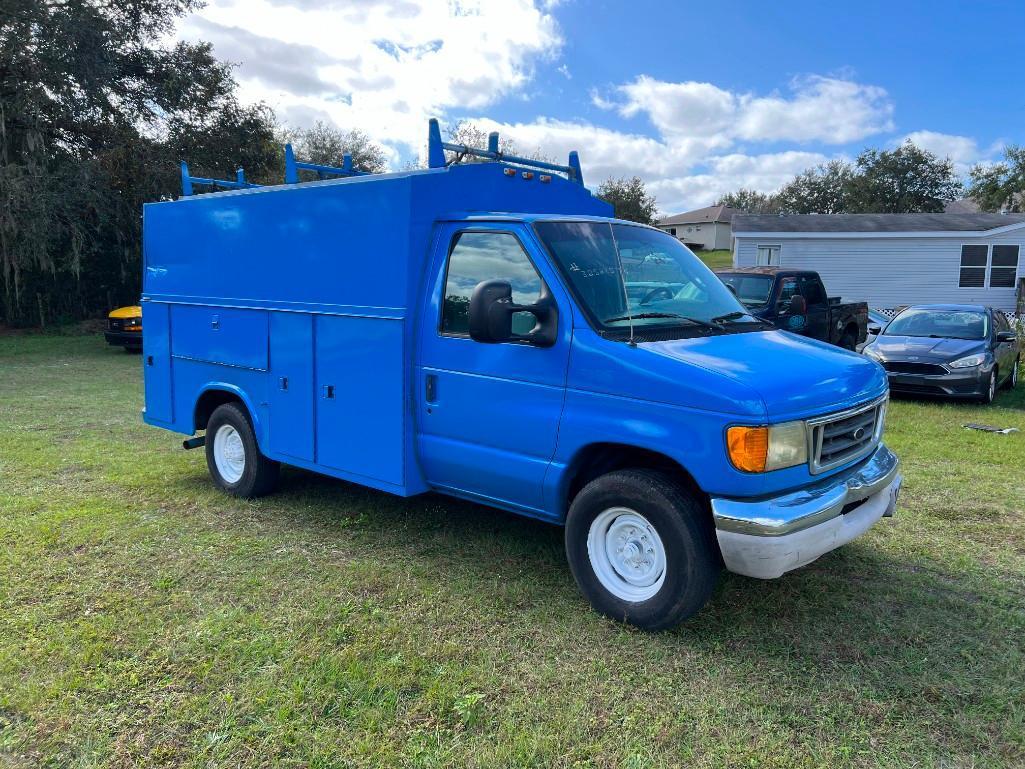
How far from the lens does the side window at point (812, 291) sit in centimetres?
1241

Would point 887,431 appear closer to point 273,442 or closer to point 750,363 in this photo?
point 750,363

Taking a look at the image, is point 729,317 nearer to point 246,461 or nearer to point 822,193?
point 246,461

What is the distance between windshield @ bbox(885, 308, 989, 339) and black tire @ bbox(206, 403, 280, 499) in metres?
9.99

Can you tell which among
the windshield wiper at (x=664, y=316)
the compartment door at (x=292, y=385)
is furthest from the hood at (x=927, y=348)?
the compartment door at (x=292, y=385)

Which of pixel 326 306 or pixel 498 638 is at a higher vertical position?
pixel 326 306

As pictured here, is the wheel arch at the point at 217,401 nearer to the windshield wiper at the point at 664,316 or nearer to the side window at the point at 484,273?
the side window at the point at 484,273

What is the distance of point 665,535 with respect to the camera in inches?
149

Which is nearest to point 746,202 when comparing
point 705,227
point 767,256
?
point 705,227

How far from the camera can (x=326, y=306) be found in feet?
16.8

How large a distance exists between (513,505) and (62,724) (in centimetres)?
246

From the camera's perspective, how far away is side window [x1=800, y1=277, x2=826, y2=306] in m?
12.4

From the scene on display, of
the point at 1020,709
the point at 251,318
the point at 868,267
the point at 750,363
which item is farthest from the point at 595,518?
the point at 868,267

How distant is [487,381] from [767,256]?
2543 cm

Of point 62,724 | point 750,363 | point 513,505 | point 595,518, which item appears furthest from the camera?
point 513,505
